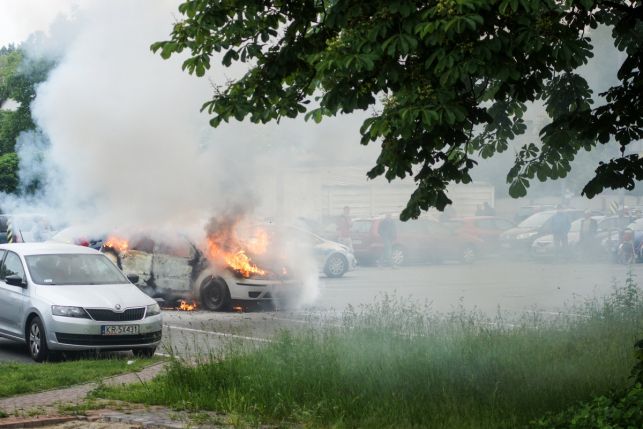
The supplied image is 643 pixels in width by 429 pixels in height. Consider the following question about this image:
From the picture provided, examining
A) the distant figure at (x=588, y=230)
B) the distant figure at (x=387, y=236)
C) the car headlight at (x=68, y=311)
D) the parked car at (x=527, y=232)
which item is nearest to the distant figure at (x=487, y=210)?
the parked car at (x=527, y=232)

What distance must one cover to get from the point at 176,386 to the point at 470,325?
12.5ft

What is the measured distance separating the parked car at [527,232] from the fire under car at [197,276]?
17.4 meters

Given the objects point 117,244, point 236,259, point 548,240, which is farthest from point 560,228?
point 117,244

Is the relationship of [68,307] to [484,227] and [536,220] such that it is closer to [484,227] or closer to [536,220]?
[484,227]

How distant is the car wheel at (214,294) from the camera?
1921 centimetres

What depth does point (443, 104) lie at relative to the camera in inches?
290

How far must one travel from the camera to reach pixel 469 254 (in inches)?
1377

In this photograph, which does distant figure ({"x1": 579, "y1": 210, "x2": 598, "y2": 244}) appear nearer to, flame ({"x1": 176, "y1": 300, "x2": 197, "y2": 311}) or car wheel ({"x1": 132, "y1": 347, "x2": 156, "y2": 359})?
flame ({"x1": 176, "y1": 300, "x2": 197, "y2": 311})

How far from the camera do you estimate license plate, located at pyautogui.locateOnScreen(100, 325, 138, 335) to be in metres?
13.3

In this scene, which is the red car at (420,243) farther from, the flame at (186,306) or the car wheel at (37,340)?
the car wheel at (37,340)

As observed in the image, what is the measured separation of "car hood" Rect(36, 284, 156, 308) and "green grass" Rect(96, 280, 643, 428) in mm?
3047

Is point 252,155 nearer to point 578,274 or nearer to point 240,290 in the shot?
point 240,290

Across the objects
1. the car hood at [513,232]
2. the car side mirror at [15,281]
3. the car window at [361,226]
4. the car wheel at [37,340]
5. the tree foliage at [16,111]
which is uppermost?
the tree foliage at [16,111]

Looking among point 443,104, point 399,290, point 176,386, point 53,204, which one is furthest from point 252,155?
point 443,104
